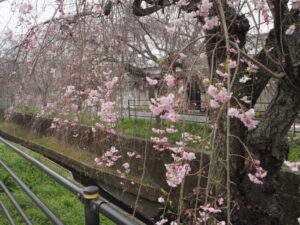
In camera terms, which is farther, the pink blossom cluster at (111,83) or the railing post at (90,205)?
the pink blossom cluster at (111,83)

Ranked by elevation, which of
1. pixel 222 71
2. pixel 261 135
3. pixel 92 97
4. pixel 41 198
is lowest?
pixel 41 198

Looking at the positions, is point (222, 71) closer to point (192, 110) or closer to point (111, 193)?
point (192, 110)

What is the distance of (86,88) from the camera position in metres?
3.12

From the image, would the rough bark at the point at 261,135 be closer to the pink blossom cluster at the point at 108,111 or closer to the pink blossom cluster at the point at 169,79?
the pink blossom cluster at the point at 169,79

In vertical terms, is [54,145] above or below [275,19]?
below

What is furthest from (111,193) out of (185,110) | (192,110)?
(185,110)

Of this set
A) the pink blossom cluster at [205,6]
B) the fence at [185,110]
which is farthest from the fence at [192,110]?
the pink blossom cluster at [205,6]

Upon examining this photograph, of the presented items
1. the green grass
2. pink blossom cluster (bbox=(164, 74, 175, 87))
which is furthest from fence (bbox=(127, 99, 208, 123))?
the green grass

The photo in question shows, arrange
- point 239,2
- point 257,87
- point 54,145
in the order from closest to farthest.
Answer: point 239,2
point 257,87
point 54,145

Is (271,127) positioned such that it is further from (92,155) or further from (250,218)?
(92,155)

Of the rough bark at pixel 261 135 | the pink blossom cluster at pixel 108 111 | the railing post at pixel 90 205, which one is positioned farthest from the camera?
the pink blossom cluster at pixel 108 111

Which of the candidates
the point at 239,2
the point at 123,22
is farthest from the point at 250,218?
the point at 123,22

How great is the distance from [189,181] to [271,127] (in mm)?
2802

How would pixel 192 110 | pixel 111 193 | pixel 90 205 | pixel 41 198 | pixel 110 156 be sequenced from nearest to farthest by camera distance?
pixel 90 205
pixel 41 198
pixel 192 110
pixel 110 156
pixel 111 193
